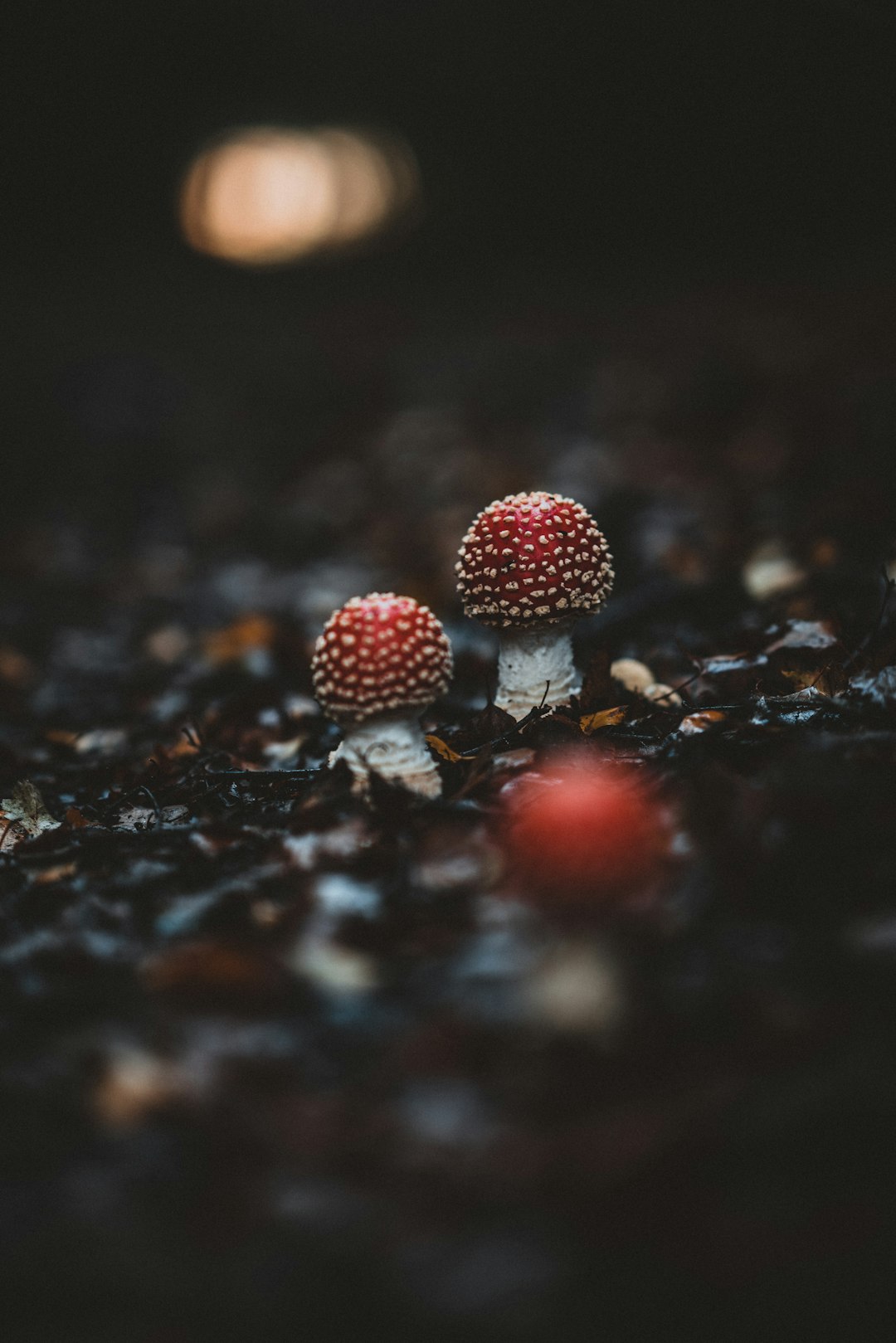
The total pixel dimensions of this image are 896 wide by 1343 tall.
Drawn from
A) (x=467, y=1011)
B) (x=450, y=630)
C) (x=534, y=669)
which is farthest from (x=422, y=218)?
(x=467, y=1011)

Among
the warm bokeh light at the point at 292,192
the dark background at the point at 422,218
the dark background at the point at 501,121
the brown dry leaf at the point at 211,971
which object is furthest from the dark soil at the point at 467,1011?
the warm bokeh light at the point at 292,192

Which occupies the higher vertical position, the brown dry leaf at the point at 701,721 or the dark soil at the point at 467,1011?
the brown dry leaf at the point at 701,721

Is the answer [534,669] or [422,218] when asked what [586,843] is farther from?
[422,218]

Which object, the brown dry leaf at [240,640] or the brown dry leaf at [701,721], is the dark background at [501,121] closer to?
the brown dry leaf at [240,640]

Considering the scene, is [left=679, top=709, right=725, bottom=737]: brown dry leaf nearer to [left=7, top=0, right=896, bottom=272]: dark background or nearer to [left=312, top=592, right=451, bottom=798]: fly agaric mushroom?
[left=312, top=592, right=451, bottom=798]: fly agaric mushroom

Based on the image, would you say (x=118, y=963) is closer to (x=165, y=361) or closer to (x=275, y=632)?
(x=275, y=632)

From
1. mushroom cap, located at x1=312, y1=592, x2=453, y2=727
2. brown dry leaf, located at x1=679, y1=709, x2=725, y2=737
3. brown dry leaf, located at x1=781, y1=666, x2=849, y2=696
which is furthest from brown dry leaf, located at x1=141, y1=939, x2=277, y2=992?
brown dry leaf, located at x1=781, y1=666, x2=849, y2=696
